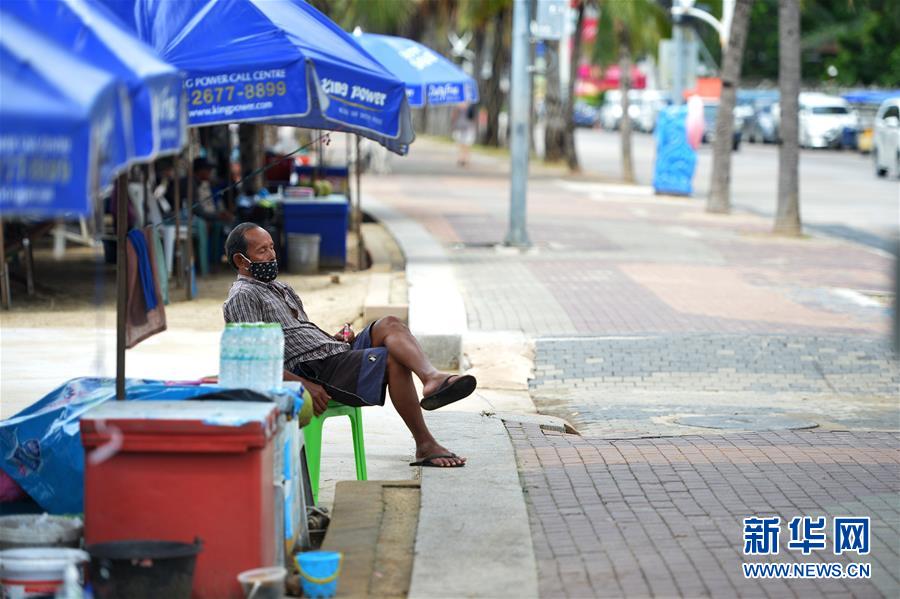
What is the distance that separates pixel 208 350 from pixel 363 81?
3.20 metres

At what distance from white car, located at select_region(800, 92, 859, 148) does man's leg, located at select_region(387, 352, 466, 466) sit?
44.4 metres

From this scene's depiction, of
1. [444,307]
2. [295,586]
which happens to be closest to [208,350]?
[444,307]

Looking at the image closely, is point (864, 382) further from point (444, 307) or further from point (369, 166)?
point (369, 166)

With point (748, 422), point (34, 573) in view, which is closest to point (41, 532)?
point (34, 573)

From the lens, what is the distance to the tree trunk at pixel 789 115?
20.2 metres

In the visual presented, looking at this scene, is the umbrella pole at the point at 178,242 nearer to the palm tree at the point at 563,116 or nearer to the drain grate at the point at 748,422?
the drain grate at the point at 748,422

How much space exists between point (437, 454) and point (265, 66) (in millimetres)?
2730

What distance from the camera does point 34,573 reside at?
15.6ft

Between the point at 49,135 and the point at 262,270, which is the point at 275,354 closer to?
the point at 262,270

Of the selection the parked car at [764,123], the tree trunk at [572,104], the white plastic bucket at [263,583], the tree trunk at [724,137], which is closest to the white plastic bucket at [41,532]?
the white plastic bucket at [263,583]

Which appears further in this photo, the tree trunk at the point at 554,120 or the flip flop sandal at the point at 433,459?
the tree trunk at the point at 554,120

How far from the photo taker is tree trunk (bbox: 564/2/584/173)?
3578 cm

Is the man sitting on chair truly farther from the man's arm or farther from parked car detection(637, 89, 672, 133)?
parked car detection(637, 89, 672, 133)

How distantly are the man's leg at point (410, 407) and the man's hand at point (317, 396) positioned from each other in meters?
0.37
